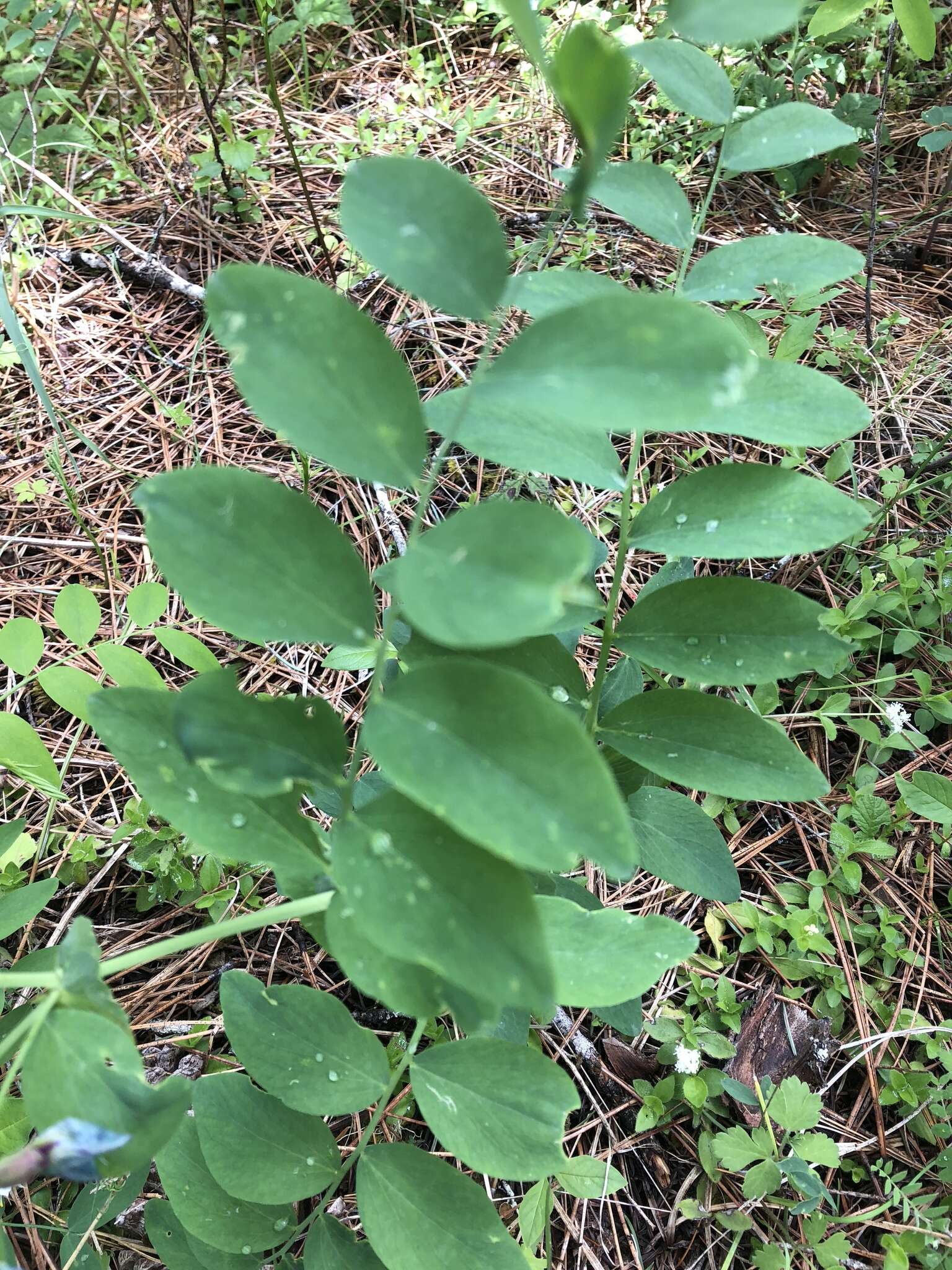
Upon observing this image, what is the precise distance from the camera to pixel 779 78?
2.52 metres

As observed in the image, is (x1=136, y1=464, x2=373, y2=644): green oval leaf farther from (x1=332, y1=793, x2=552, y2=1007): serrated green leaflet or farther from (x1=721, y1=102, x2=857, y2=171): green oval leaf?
(x1=721, y1=102, x2=857, y2=171): green oval leaf

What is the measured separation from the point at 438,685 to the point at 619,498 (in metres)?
1.42

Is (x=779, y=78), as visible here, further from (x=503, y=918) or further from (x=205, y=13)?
(x=503, y=918)

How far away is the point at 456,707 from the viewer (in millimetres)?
570

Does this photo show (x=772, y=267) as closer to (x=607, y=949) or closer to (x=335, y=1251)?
(x=607, y=949)

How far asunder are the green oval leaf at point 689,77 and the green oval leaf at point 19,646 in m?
1.15

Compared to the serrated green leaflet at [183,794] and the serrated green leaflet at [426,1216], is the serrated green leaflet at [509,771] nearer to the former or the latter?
the serrated green leaflet at [183,794]

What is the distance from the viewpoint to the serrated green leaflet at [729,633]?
2.73 feet

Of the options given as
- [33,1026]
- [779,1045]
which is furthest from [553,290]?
[779,1045]

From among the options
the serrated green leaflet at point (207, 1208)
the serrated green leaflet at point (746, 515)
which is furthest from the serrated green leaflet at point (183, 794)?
the serrated green leaflet at point (746, 515)

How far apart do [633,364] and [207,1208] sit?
2.93 feet

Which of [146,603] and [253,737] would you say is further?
[146,603]

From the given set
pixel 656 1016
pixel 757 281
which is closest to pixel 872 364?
pixel 757 281

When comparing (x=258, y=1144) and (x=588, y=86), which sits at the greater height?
(x=588, y=86)
